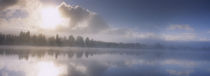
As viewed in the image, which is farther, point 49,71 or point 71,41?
point 71,41

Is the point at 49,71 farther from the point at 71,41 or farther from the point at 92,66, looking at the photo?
the point at 71,41

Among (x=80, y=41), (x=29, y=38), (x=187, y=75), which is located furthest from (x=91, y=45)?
(x=187, y=75)

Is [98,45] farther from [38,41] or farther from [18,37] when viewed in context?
[18,37]

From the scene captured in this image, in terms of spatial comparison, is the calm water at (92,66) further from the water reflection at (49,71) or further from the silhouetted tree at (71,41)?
the silhouetted tree at (71,41)

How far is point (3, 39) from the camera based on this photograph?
11312cm

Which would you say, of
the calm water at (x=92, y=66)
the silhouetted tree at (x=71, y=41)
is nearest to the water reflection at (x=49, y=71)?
the calm water at (x=92, y=66)

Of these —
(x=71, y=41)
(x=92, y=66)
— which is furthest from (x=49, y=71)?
(x=71, y=41)

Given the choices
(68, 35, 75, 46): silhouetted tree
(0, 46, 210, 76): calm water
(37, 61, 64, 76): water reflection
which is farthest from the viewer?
(68, 35, 75, 46): silhouetted tree

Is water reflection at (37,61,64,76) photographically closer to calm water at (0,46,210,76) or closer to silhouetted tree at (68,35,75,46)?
calm water at (0,46,210,76)

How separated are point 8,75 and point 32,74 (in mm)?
1753

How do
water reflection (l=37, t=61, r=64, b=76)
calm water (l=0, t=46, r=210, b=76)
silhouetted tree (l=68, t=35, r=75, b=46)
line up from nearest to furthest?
water reflection (l=37, t=61, r=64, b=76), calm water (l=0, t=46, r=210, b=76), silhouetted tree (l=68, t=35, r=75, b=46)

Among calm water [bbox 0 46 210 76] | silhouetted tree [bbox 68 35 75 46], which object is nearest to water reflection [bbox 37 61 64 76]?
calm water [bbox 0 46 210 76]

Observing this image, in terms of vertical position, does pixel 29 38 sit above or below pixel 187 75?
above

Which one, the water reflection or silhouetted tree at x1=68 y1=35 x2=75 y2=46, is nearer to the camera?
the water reflection
